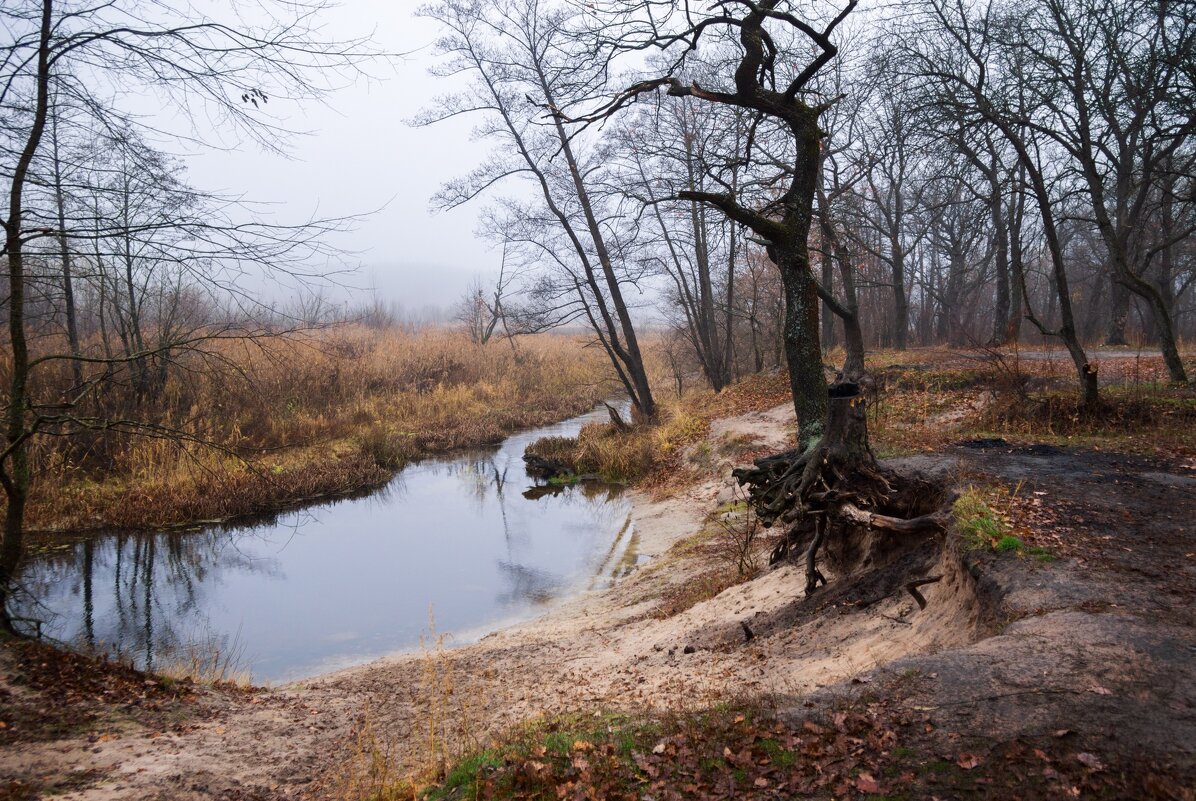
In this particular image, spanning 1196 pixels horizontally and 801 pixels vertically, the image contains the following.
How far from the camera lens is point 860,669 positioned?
5137mm

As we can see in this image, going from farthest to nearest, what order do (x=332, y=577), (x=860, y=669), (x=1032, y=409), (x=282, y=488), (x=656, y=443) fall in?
1. (x=656, y=443)
2. (x=282, y=488)
3. (x=332, y=577)
4. (x=1032, y=409)
5. (x=860, y=669)

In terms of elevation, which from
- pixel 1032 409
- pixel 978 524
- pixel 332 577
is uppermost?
pixel 1032 409

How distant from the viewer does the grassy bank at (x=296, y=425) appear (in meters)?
13.6

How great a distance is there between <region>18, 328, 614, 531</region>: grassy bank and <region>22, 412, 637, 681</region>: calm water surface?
3.05 feet

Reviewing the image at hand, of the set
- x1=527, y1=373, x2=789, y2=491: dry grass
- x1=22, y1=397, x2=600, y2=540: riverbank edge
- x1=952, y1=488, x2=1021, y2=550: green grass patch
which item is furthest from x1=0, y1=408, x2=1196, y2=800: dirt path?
x1=527, y1=373, x2=789, y2=491: dry grass

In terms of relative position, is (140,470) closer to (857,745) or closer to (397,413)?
(397,413)

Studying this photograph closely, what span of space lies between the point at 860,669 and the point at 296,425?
18.0m

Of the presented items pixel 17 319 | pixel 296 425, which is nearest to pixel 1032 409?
pixel 17 319

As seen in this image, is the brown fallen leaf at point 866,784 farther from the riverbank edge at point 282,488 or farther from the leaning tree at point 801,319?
the riverbank edge at point 282,488

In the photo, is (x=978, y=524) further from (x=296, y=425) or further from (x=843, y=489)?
(x=296, y=425)

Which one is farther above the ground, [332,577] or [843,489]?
[843,489]

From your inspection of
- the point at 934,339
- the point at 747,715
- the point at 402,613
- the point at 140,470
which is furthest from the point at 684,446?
the point at 934,339

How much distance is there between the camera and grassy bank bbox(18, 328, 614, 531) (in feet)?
44.6

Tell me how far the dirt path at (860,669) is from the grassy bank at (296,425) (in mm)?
2260
